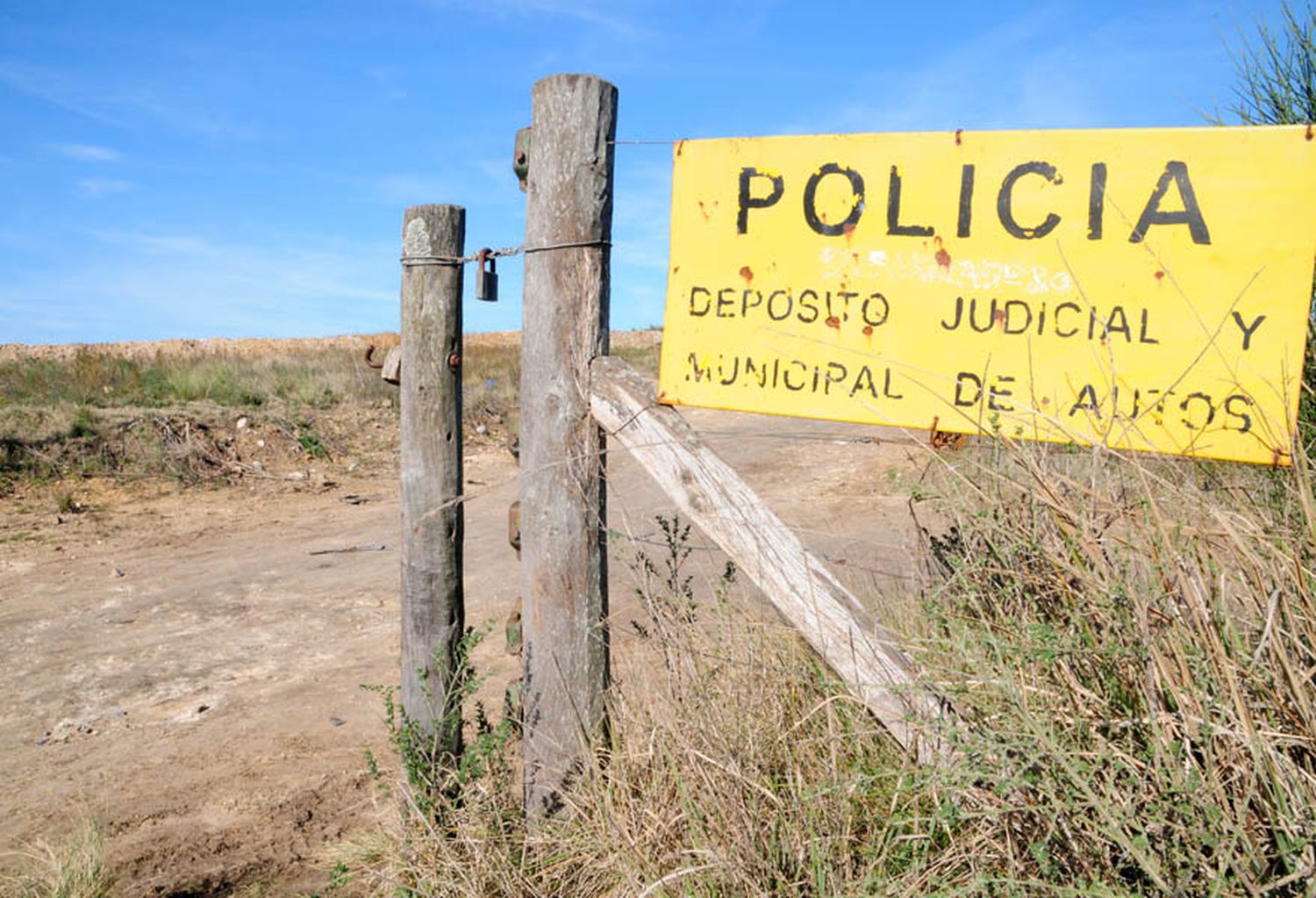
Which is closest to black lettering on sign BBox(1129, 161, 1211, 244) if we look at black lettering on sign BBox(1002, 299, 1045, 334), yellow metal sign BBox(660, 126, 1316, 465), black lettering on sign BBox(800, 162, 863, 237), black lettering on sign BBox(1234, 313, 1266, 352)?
yellow metal sign BBox(660, 126, 1316, 465)

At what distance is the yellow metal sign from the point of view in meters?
2.16

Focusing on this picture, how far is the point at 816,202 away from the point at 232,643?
197 inches

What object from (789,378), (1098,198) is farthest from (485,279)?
(1098,198)

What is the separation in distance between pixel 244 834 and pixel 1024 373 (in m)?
3.26

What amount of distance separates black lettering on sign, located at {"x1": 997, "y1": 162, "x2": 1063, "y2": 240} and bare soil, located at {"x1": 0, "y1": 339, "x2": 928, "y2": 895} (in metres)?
0.61

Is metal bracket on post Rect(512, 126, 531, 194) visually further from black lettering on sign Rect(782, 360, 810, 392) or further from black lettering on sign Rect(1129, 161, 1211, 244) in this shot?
black lettering on sign Rect(1129, 161, 1211, 244)

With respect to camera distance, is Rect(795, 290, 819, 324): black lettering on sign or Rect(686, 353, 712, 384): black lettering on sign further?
Rect(686, 353, 712, 384): black lettering on sign

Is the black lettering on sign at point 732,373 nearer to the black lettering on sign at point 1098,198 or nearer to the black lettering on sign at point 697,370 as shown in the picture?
the black lettering on sign at point 697,370

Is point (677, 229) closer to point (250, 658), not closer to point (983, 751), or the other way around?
point (983, 751)

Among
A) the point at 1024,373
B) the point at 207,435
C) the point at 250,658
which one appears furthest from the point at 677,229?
the point at 207,435

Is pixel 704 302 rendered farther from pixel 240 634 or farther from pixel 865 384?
pixel 240 634

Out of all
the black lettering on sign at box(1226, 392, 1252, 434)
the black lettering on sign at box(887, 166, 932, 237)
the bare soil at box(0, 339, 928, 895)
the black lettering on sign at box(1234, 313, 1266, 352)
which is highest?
the black lettering on sign at box(887, 166, 932, 237)

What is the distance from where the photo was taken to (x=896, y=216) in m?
2.43

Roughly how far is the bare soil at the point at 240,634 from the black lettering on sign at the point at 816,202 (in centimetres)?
58
